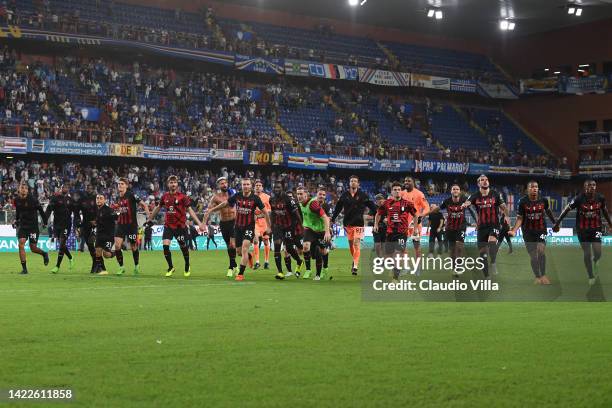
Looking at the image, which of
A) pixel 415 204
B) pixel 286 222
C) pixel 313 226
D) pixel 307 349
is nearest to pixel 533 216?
pixel 415 204

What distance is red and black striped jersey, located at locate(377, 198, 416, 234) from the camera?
19375 mm

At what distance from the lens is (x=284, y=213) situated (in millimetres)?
22234

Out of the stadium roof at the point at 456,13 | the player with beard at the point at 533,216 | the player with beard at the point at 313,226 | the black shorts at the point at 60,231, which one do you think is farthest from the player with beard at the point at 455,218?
the stadium roof at the point at 456,13

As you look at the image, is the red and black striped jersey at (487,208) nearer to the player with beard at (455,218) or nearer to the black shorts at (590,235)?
the player with beard at (455,218)

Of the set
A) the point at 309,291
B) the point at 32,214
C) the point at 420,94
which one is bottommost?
the point at 309,291

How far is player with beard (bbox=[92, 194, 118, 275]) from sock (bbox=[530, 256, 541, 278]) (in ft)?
34.5

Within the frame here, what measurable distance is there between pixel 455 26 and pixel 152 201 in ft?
111

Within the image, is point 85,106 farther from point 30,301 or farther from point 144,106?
point 30,301

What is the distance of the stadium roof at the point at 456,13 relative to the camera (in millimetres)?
61062

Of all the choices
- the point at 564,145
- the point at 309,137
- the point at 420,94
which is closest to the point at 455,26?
the point at 420,94

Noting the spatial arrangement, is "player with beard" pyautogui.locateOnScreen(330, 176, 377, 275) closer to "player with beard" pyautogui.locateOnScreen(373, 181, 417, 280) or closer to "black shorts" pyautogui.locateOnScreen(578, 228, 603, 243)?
"player with beard" pyautogui.locateOnScreen(373, 181, 417, 280)

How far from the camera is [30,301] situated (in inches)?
595

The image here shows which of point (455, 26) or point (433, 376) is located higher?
point (455, 26)

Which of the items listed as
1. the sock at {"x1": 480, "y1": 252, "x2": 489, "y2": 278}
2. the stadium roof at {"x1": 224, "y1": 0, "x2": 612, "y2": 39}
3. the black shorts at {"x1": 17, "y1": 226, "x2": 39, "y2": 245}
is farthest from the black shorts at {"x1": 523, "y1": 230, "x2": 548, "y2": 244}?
the stadium roof at {"x1": 224, "y1": 0, "x2": 612, "y2": 39}
